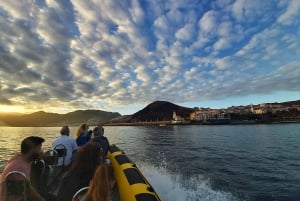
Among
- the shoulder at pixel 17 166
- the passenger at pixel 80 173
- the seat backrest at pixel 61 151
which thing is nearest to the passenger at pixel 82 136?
the seat backrest at pixel 61 151

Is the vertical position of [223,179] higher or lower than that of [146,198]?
lower

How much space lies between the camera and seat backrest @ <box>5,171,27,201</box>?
135 inches

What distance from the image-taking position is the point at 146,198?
5.49 metres

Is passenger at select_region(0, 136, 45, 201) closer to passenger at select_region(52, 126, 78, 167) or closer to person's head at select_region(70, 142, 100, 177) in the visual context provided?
person's head at select_region(70, 142, 100, 177)

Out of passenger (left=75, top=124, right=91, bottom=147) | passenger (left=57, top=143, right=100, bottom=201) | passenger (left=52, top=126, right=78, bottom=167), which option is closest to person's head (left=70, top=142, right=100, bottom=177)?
passenger (left=57, top=143, right=100, bottom=201)

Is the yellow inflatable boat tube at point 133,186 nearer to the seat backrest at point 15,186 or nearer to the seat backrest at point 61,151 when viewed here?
the seat backrest at point 61,151

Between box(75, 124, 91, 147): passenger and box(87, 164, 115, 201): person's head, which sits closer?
box(87, 164, 115, 201): person's head

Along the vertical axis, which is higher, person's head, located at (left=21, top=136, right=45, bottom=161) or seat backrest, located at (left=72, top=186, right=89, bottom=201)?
person's head, located at (left=21, top=136, right=45, bottom=161)

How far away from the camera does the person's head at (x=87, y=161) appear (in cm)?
334

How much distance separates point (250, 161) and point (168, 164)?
23.5 ft

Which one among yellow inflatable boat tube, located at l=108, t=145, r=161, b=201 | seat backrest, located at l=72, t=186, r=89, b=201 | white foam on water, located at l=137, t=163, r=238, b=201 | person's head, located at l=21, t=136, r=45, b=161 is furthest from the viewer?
white foam on water, located at l=137, t=163, r=238, b=201

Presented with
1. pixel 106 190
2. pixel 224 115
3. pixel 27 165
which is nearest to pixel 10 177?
pixel 27 165

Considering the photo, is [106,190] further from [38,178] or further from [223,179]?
[223,179]

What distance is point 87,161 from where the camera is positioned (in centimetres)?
338
